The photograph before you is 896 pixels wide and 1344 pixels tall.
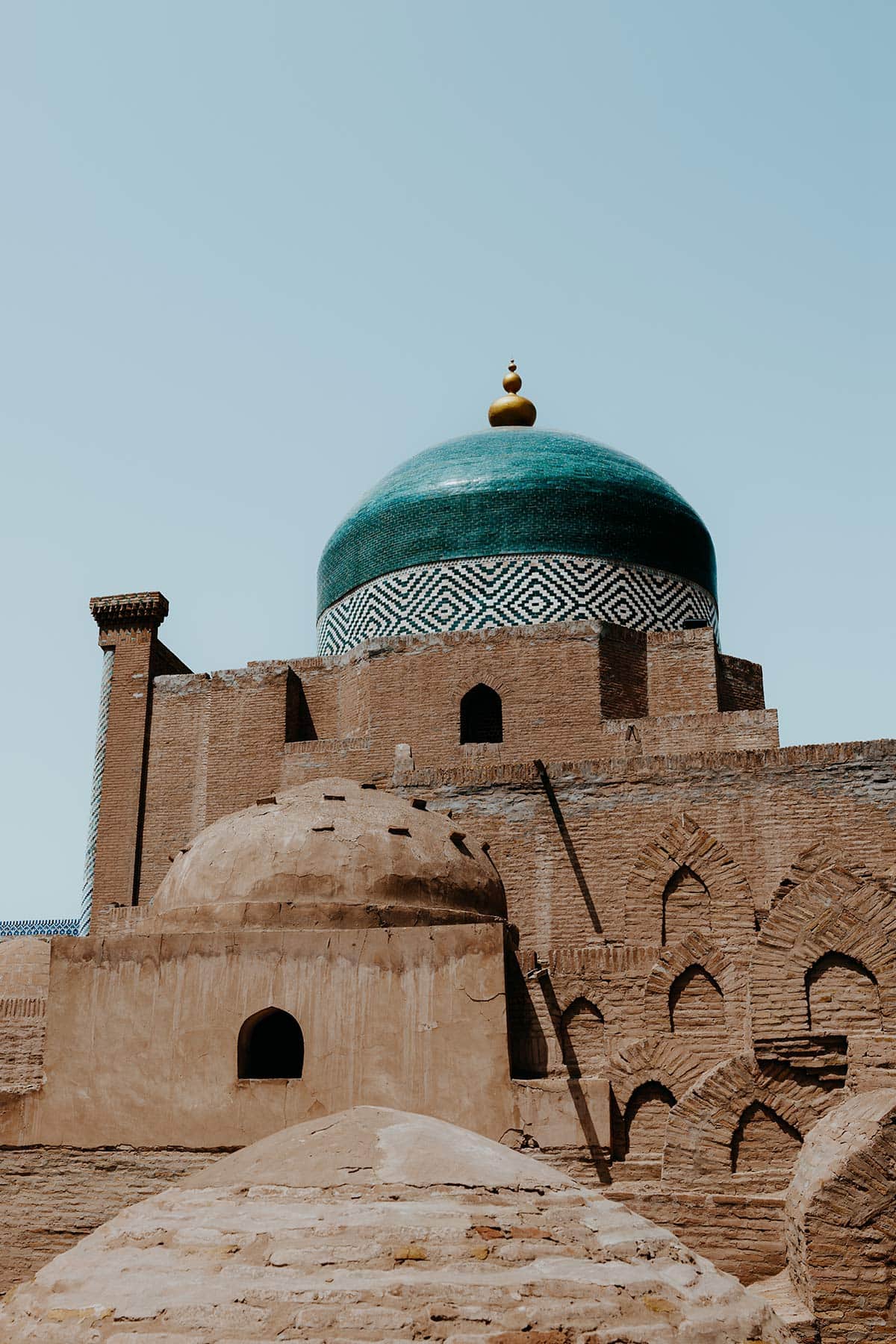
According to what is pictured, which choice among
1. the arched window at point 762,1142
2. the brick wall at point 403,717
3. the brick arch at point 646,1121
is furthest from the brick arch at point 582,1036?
the brick wall at point 403,717

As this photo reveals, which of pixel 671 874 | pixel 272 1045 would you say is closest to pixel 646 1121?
pixel 671 874

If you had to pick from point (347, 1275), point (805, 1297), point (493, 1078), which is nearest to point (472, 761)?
point (493, 1078)

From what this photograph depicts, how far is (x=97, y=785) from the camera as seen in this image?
16.4m

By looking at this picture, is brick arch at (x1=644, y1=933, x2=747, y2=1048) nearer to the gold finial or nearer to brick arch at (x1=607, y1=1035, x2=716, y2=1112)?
brick arch at (x1=607, y1=1035, x2=716, y2=1112)

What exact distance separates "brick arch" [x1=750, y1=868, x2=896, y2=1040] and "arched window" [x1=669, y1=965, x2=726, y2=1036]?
99cm

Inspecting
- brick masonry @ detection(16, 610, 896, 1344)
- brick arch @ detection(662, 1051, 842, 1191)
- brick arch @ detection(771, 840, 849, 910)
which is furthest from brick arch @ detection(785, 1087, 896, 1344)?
brick arch @ detection(771, 840, 849, 910)

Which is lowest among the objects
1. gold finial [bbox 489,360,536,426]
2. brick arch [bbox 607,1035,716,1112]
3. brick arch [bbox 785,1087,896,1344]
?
brick arch [bbox 785,1087,896,1344]

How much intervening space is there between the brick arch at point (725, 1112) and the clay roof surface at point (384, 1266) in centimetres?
326

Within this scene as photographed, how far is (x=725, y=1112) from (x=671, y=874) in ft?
8.21

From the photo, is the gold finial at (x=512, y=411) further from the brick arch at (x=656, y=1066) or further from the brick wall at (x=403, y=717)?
the brick arch at (x=656, y=1066)

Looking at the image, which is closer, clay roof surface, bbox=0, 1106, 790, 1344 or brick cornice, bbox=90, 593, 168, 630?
clay roof surface, bbox=0, 1106, 790, 1344

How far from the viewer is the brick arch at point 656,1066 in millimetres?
9211

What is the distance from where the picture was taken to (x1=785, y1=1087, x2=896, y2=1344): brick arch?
6.57m

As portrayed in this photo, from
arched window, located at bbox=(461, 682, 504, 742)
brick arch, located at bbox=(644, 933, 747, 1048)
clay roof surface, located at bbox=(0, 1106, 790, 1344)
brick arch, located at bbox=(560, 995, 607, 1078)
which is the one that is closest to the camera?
clay roof surface, located at bbox=(0, 1106, 790, 1344)
